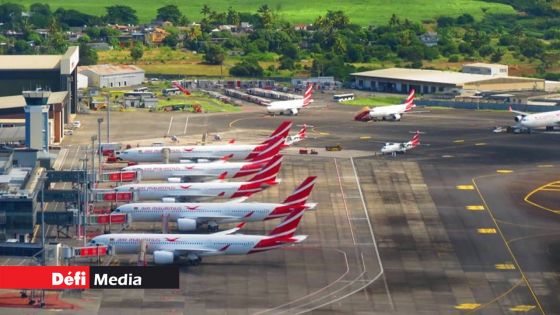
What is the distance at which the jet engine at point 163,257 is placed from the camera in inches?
5817

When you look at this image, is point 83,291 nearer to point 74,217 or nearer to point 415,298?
point 74,217

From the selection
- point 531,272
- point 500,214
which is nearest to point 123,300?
point 531,272

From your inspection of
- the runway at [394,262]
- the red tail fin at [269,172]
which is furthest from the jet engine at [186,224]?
the red tail fin at [269,172]

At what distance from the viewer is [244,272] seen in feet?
481

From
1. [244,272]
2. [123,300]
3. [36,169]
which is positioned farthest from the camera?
[36,169]

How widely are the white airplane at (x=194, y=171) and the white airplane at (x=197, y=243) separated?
4269cm

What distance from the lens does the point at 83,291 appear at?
13838 centimetres

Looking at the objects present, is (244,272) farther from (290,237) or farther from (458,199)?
(458,199)

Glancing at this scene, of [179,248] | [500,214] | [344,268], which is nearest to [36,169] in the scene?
[179,248]

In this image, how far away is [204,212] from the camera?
163 meters

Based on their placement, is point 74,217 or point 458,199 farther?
point 458,199

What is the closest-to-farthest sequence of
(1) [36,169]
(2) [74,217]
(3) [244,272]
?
(3) [244,272] → (2) [74,217] → (1) [36,169]

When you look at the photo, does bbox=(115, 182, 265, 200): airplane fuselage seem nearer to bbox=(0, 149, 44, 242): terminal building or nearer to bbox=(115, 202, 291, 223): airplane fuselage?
bbox=(115, 202, 291, 223): airplane fuselage

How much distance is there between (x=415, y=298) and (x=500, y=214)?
4109cm
